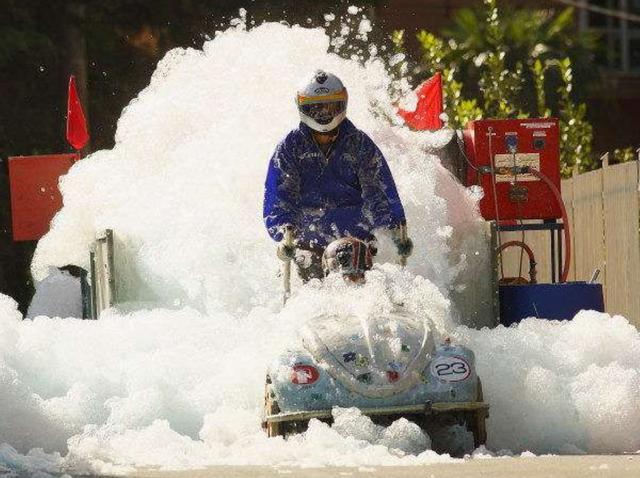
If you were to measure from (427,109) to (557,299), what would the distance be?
3.51 m

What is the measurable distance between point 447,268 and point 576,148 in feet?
33.1

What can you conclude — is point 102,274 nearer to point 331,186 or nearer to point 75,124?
point 331,186

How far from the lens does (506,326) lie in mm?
14570

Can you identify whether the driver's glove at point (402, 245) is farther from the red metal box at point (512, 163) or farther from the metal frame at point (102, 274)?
the metal frame at point (102, 274)

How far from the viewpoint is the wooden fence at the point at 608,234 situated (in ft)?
55.2

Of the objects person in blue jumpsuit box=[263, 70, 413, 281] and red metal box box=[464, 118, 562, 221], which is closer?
person in blue jumpsuit box=[263, 70, 413, 281]

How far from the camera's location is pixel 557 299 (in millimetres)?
14266

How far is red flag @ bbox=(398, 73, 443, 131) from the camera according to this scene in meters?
17.2

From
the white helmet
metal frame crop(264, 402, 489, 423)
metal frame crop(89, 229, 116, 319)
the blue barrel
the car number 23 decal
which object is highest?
the white helmet

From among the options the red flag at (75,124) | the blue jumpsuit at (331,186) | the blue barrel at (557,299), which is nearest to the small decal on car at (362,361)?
the blue jumpsuit at (331,186)

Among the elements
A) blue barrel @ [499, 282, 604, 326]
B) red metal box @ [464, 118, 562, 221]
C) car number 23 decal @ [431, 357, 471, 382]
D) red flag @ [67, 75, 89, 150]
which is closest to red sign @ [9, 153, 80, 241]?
red flag @ [67, 75, 89, 150]

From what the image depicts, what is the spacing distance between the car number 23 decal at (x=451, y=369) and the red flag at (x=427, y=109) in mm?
6302

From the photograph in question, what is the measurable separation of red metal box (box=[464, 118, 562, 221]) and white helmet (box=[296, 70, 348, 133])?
3.01 meters

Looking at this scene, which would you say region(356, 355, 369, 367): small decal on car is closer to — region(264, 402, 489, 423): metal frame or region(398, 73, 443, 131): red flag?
region(264, 402, 489, 423): metal frame
